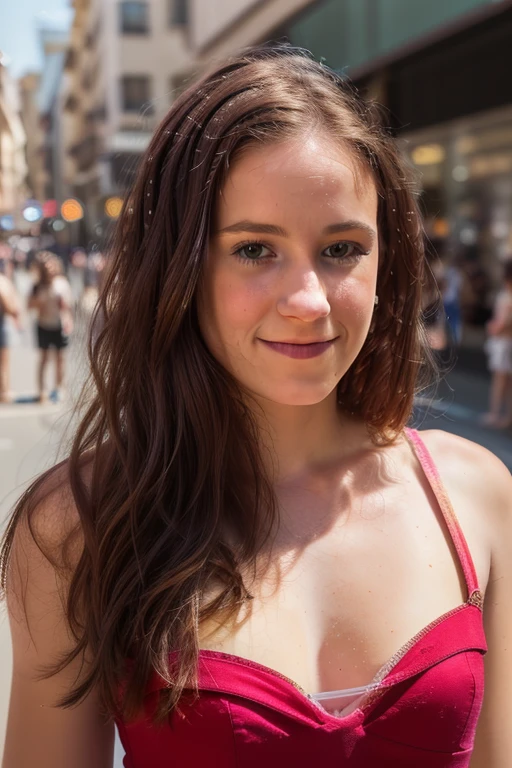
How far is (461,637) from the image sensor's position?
1.36m

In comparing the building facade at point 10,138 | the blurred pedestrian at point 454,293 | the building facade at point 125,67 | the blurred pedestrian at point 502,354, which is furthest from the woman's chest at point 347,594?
the building facade at point 125,67

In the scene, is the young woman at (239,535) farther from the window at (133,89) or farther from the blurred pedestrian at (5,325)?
the window at (133,89)

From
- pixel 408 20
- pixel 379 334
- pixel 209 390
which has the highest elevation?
pixel 408 20

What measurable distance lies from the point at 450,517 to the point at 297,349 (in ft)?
1.41

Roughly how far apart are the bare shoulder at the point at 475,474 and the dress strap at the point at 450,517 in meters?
0.02

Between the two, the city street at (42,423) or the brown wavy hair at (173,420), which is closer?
the brown wavy hair at (173,420)

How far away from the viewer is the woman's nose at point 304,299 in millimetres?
1265

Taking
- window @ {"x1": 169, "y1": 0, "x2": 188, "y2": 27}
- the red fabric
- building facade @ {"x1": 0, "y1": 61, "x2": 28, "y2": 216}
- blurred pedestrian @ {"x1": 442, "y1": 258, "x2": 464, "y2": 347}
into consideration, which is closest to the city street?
blurred pedestrian @ {"x1": 442, "y1": 258, "x2": 464, "y2": 347}

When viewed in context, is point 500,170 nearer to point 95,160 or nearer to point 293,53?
point 293,53

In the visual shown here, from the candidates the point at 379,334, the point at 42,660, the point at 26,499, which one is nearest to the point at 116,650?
the point at 42,660

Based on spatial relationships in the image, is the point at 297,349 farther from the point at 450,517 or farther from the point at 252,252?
the point at 450,517

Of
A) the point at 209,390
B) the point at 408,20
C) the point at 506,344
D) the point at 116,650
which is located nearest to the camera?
the point at 116,650

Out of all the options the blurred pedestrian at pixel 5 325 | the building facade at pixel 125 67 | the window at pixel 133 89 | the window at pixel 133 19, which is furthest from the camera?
the window at pixel 133 89

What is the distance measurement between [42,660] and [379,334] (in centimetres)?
85
